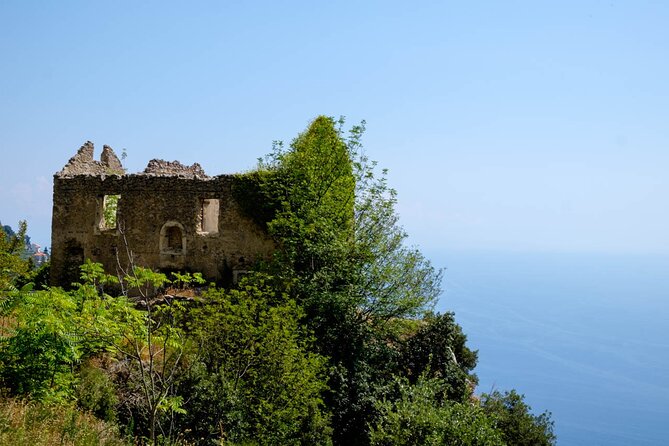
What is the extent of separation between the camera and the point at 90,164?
30.3 metres

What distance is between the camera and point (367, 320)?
2495cm

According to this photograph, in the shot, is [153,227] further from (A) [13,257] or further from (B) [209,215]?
(A) [13,257]

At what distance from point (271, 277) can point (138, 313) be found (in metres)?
7.96

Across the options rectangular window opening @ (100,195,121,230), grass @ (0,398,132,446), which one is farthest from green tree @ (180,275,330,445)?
rectangular window opening @ (100,195,121,230)

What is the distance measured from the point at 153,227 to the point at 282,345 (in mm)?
9974

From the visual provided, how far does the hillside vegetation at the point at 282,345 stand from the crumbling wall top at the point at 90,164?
5.76 m

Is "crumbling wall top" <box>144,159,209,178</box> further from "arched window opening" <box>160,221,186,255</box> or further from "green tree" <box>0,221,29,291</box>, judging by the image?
"green tree" <box>0,221,29,291</box>

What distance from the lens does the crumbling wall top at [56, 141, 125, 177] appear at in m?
28.8

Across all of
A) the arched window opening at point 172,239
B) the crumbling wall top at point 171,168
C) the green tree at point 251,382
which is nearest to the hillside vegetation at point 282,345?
the green tree at point 251,382

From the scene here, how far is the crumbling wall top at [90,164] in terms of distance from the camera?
28766mm

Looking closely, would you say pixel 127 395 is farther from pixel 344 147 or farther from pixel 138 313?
pixel 344 147

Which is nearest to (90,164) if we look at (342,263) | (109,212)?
(109,212)

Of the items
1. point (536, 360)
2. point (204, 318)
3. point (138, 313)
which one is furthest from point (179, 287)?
point (536, 360)

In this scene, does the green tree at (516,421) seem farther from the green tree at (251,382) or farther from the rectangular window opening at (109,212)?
the rectangular window opening at (109,212)
